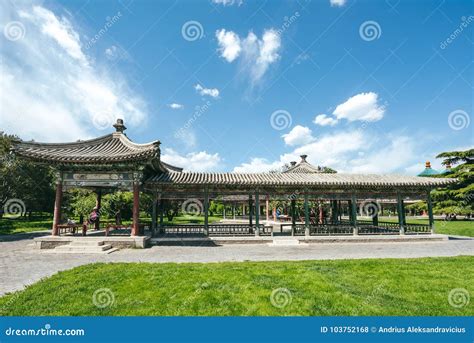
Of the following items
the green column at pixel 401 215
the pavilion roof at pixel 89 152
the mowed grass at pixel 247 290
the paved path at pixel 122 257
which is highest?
the pavilion roof at pixel 89 152

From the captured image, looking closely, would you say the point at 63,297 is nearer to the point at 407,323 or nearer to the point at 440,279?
the point at 407,323

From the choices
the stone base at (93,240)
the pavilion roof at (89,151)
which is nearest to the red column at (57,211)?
the stone base at (93,240)

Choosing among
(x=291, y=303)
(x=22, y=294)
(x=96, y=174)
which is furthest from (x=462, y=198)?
(x=22, y=294)

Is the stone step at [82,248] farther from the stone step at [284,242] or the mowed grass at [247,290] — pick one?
the stone step at [284,242]

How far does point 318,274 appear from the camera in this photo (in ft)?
21.1

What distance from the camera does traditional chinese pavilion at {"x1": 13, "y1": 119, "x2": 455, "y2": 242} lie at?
1186cm

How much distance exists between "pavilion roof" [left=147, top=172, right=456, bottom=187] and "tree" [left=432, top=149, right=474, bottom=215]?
687 inches

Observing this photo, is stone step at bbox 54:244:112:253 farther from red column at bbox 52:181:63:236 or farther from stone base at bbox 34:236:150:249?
red column at bbox 52:181:63:236

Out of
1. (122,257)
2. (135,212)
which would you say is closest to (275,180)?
(135,212)

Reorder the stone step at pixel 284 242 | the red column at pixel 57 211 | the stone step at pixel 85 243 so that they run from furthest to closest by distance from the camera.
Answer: the stone step at pixel 284 242 < the red column at pixel 57 211 < the stone step at pixel 85 243

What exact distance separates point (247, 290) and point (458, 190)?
3313 cm

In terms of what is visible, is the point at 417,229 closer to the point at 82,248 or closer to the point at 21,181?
the point at 82,248

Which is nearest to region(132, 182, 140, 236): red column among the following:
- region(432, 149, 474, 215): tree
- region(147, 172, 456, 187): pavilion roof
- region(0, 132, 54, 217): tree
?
region(147, 172, 456, 187): pavilion roof

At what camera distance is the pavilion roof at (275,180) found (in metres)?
13.2
